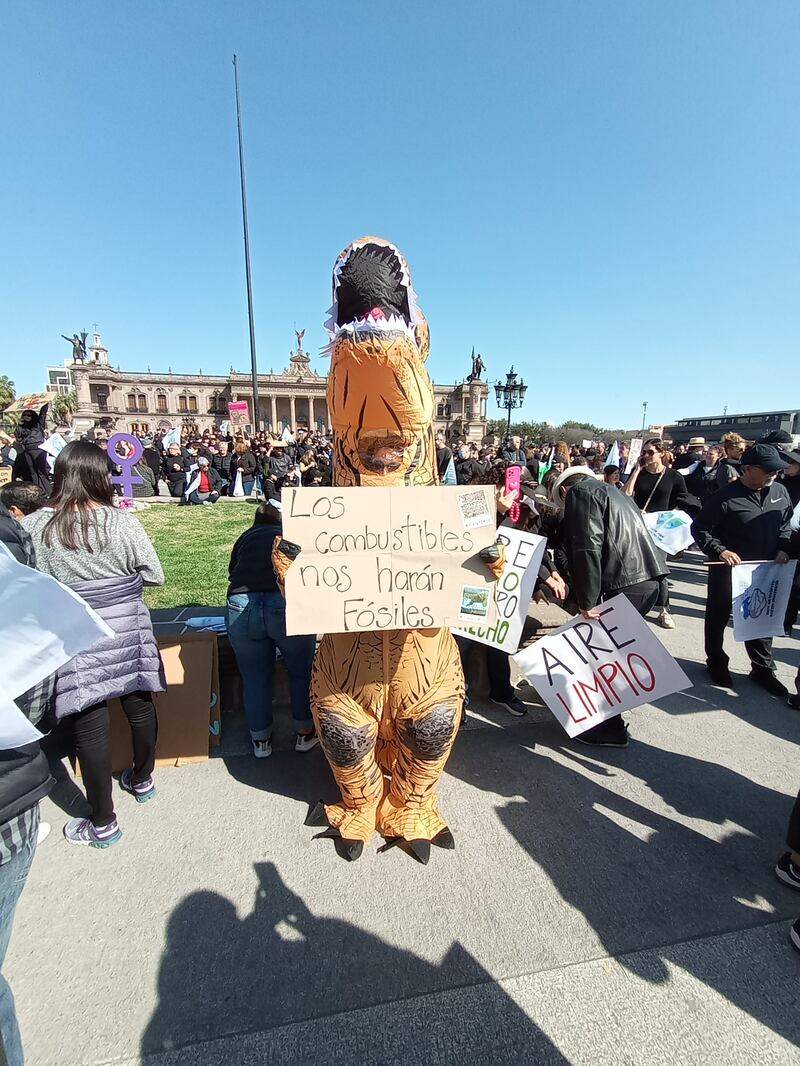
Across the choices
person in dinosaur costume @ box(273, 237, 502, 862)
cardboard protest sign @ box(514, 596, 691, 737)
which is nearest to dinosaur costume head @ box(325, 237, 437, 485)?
person in dinosaur costume @ box(273, 237, 502, 862)

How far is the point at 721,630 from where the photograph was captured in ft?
13.2

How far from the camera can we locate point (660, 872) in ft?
7.05

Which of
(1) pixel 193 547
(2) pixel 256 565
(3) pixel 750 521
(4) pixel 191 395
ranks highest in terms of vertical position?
(4) pixel 191 395

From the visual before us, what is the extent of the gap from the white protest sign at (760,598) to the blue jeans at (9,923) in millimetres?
4430

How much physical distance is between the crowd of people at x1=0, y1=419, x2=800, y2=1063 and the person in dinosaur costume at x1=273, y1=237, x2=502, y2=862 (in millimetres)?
694

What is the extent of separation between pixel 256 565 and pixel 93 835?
59.1 inches

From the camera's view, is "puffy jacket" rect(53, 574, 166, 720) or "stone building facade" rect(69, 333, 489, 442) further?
"stone building facade" rect(69, 333, 489, 442)

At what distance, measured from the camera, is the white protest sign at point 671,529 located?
521 cm

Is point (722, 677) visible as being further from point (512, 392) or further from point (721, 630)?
point (512, 392)

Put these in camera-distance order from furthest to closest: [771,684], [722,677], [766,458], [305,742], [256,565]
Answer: [722,677]
[771,684]
[766,458]
[305,742]
[256,565]

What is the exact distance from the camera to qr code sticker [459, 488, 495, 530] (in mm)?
2004

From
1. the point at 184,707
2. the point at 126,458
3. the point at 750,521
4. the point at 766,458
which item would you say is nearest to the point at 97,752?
the point at 184,707

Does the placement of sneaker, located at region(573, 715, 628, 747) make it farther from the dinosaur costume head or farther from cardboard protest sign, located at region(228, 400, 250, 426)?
cardboard protest sign, located at region(228, 400, 250, 426)

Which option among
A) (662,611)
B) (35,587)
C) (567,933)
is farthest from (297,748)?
(662,611)
